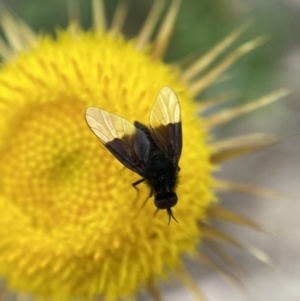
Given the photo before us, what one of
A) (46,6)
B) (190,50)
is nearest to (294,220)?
(190,50)

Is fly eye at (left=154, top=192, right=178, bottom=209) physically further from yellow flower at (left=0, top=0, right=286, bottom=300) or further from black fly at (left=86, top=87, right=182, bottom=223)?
yellow flower at (left=0, top=0, right=286, bottom=300)

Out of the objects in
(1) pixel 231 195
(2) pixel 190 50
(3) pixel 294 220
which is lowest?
(3) pixel 294 220

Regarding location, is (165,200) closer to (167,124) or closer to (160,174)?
(160,174)

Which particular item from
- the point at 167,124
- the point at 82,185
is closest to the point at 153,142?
the point at 167,124

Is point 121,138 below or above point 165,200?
above

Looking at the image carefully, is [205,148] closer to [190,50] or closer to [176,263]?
[176,263]

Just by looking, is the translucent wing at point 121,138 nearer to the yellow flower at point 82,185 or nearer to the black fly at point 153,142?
the black fly at point 153,142

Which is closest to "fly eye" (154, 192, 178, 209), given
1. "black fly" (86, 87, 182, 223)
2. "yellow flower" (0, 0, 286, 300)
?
"black fly" (86, 87, 182, 223)
